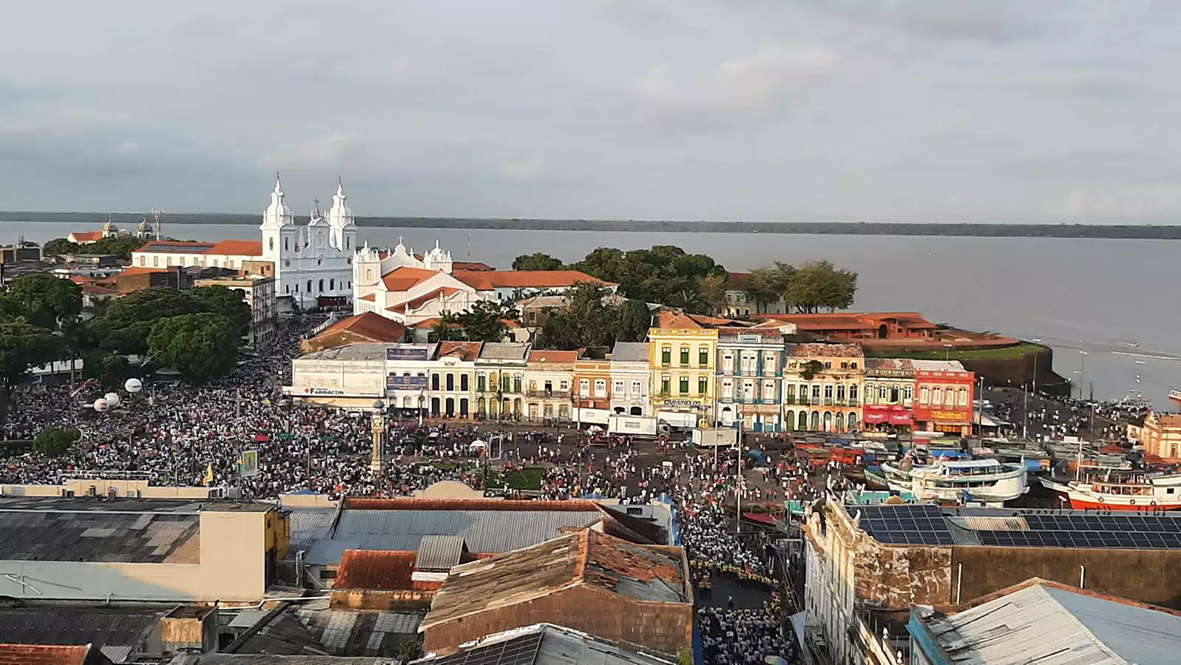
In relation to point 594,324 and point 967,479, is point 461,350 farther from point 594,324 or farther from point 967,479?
point 967,479

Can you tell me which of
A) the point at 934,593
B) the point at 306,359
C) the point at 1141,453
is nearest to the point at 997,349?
the point at 1141,453

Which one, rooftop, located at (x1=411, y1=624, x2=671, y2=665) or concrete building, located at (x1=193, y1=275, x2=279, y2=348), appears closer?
rooftop, located at (x1=411, y1=624, x2=671, y2=665)

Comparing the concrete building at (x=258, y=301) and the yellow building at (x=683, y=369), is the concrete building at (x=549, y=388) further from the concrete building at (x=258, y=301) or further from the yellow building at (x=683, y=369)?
the concrete building at (x=258, y=301)

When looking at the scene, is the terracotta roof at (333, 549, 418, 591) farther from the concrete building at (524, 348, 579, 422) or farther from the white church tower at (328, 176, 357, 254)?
the white church tower at (328, 176, 357, 254)

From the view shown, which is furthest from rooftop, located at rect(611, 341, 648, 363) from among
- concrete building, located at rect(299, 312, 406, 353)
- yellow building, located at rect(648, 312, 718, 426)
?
concrete building, located at rect(299, 312, 406, 353)

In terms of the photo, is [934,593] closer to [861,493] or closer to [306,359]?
[861,493]

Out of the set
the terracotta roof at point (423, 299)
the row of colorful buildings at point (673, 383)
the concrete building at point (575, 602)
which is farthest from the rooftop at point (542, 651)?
the terracotta roof at point (423, 299)
